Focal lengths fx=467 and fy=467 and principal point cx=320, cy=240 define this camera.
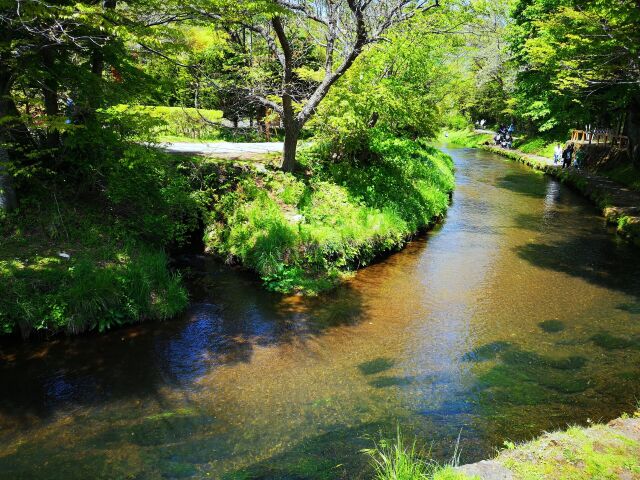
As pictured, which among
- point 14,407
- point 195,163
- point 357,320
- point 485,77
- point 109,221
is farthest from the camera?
point 485,77

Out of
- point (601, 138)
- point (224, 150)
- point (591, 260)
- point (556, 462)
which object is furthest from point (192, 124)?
point (601, 138)

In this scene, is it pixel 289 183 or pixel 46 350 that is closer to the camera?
pixel 46 350

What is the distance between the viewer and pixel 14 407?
20.1ft

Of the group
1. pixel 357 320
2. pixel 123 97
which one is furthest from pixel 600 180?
pixel 123 97

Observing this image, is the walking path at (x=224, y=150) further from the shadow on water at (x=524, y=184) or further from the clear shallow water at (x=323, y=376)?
the shadow on water at (x=524, y=184)

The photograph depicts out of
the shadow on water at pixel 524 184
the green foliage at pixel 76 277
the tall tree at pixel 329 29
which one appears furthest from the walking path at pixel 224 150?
the shadow on water at pixel 524 184

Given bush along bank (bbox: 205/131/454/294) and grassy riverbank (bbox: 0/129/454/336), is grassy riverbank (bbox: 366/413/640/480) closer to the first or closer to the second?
grassy riverbank (bbox: 0/129/454/336)

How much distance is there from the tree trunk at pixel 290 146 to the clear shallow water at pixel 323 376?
400 cm

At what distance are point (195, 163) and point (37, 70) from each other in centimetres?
490

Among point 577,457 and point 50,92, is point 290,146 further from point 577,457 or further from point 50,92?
point 577,457

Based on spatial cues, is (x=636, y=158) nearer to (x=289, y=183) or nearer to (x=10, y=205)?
(x=289, y=183)

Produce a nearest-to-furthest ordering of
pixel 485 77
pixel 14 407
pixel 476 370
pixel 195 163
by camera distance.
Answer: pixel 14 407, pixel 476 370, pixel 195 163, pixel 485 77

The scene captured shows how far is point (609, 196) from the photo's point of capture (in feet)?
61.8

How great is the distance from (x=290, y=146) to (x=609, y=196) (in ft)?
45.2
